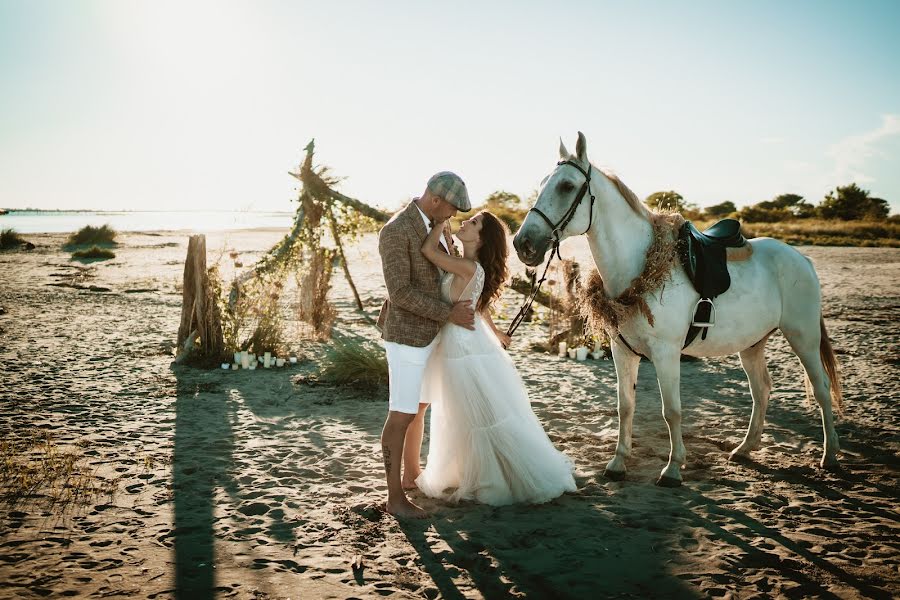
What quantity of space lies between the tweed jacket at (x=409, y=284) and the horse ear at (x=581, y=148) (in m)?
1.29

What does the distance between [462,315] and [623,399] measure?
1.80 metres

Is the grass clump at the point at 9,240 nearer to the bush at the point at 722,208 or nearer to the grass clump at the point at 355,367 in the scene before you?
the grass clump at the point at 355,367

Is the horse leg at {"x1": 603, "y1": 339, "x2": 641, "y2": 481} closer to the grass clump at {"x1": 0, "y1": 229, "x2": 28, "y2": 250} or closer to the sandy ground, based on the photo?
the sandy ground

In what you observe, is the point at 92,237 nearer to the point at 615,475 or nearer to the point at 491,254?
the point at 491,254

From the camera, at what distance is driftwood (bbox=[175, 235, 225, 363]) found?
9.04 metres

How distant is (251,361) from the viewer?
9.07 m

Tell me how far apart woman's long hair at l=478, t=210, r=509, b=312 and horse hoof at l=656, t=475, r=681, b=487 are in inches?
79.0

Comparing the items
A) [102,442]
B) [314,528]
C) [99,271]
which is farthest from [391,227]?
[99,271]

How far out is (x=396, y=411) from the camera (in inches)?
157

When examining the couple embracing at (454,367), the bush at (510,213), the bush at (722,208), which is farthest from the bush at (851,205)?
the couple embracing at (454,367)

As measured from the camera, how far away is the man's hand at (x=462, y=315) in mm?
3992

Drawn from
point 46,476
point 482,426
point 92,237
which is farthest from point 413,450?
point 92,237

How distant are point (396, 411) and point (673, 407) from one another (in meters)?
2.18

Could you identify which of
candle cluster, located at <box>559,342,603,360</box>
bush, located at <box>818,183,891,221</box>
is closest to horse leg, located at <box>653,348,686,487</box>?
candle cluster, located at <box>559,342,603,360</box>
